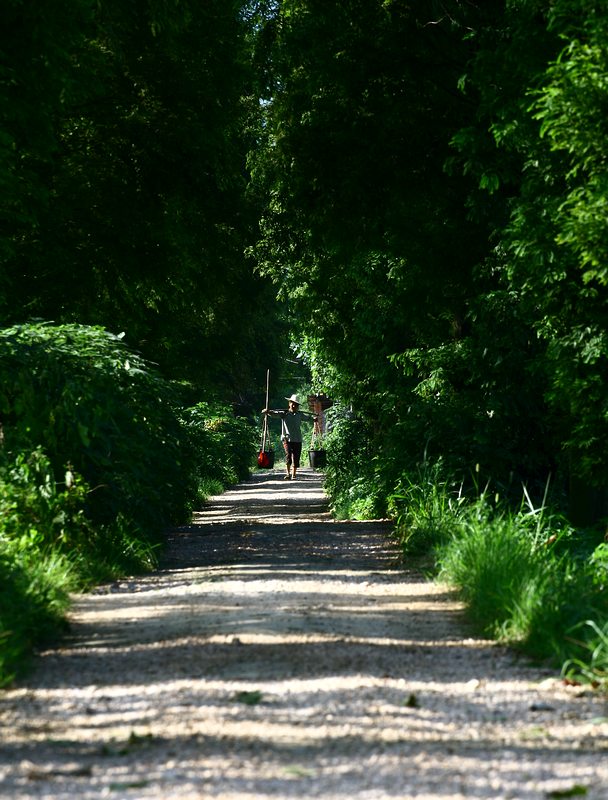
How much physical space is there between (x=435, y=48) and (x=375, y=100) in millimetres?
978

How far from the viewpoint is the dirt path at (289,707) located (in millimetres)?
5051

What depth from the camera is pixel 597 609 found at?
7.90 metres

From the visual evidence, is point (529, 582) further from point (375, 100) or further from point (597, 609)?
point (375, 100)

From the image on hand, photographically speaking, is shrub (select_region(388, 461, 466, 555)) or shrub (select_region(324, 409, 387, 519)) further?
shrub (select_region(324, 409, 387, 519))

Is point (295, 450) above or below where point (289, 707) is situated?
above

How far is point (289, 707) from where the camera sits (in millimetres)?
6316

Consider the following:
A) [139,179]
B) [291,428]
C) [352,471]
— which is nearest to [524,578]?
[139,179]

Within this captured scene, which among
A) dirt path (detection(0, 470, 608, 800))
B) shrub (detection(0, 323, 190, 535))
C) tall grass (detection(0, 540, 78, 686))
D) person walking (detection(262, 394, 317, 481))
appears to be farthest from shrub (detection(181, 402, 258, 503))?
dirt path (detection(0, 470, 608, 800))

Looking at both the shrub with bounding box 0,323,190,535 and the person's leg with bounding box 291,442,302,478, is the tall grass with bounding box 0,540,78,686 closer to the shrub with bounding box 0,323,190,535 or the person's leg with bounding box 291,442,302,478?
the shrub with bounding box 0,323,190,535

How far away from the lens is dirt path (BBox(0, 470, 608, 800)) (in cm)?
505

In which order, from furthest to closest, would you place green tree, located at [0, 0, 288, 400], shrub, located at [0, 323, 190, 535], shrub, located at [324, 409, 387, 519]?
shrub, located at [324, 409, 387, 519], green tree, located at [0, 0, 288, 400], shrub, located at [0, 323, 190, 535]

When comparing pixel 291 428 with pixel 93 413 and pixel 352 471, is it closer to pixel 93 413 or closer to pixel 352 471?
pixel 352 471

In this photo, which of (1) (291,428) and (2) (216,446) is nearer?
(2) (216,446)

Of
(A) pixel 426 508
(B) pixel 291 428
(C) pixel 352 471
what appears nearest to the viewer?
(A) pixel 426 508
